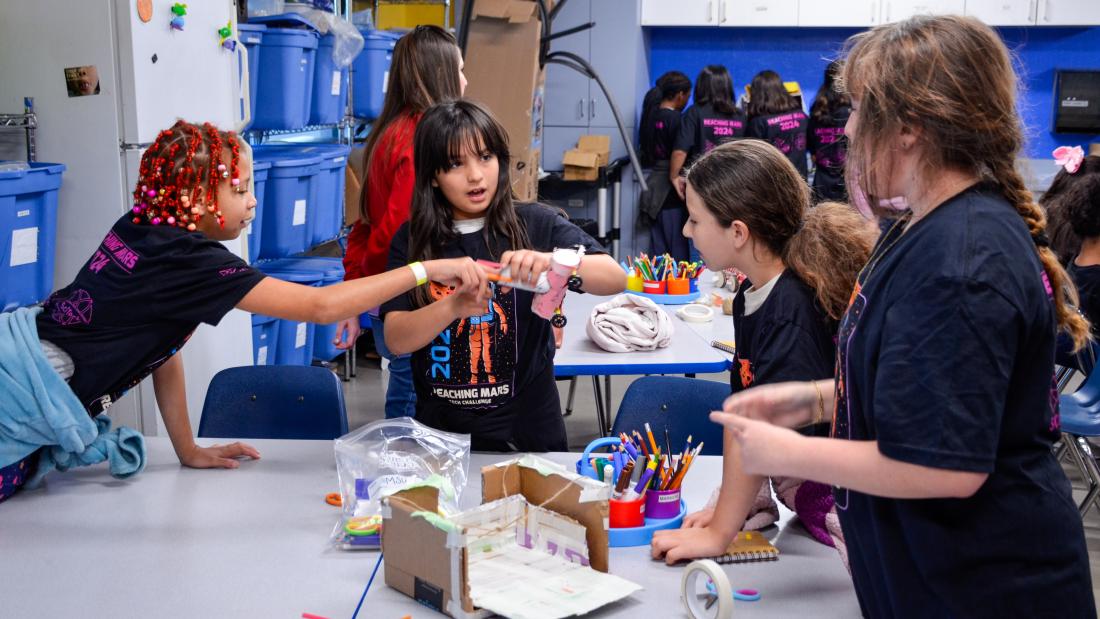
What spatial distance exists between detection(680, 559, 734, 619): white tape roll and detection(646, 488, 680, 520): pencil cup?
0.21m

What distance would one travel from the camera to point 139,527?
166 cm

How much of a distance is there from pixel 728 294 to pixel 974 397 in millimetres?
2736

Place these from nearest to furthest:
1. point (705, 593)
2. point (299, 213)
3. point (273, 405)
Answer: point (705, 593) < point (273, 405) < point (299, 213)

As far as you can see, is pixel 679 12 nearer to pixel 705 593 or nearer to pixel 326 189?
pixel 326 189

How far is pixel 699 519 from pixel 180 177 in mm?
1077

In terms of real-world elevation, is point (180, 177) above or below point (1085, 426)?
above

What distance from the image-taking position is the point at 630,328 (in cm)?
291

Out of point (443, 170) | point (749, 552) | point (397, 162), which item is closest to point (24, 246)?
point (397, 162)

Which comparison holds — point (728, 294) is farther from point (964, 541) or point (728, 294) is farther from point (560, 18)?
point (560, 18)

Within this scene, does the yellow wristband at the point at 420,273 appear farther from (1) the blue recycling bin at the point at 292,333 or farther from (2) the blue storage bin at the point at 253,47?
(1) the blue recycling bin at the point at 292,333

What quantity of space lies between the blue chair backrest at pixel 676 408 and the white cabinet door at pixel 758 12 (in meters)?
5.74

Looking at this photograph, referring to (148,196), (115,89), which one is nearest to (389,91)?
(115,89)

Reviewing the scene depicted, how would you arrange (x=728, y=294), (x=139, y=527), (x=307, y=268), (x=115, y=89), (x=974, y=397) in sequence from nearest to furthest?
(x=974, y=397), (x=139, y=527), (x=115, y=89), (x=728, y=294), (x=307, y=268)

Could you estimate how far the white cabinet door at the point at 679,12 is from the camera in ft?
24.5
